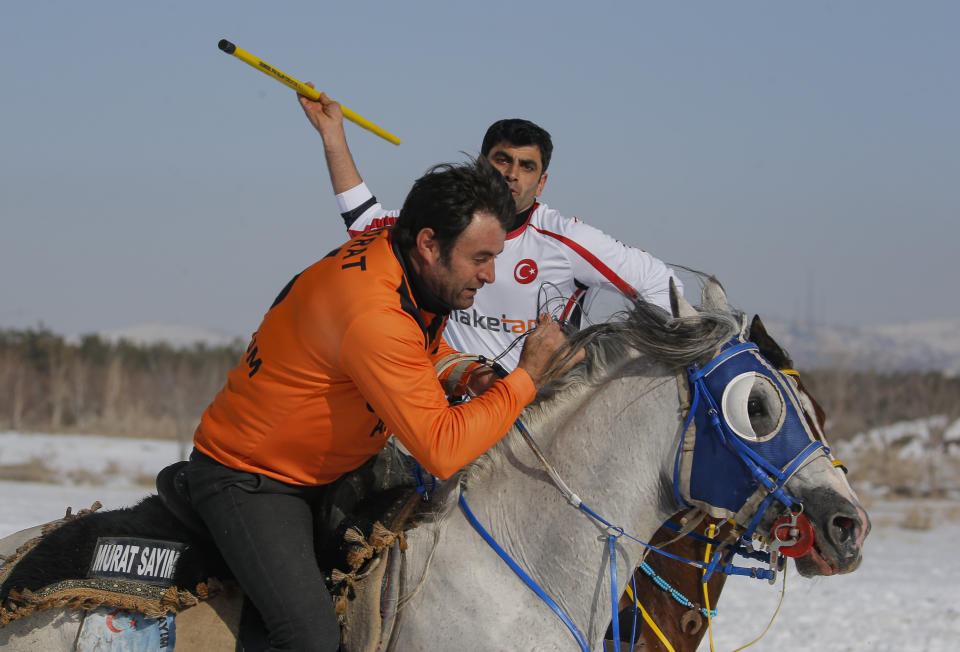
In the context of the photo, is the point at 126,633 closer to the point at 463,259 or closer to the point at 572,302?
the point at 463,259

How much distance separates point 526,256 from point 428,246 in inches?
84.3

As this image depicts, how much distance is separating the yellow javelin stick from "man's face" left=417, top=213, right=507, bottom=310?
1469 mm

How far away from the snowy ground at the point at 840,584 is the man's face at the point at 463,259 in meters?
3.01

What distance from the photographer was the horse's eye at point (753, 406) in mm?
3494

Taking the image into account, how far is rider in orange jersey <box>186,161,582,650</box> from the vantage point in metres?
3.33

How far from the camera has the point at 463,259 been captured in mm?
3564

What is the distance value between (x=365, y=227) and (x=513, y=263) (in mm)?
908

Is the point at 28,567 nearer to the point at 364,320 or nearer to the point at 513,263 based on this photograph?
the point at 364,320

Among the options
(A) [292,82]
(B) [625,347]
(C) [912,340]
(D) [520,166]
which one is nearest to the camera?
(B) [625,347]

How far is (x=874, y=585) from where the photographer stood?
13.2m

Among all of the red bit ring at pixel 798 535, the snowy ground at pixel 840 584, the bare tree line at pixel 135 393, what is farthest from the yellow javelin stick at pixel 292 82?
the bare tree line at pixel 135 393

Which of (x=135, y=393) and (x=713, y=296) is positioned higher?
(x=713, y=296)

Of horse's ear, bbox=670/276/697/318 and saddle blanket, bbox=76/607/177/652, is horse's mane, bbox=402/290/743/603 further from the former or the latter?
saddle blanket, bbox=76/607/177/652

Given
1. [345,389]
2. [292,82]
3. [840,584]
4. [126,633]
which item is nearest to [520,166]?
[292,82]
